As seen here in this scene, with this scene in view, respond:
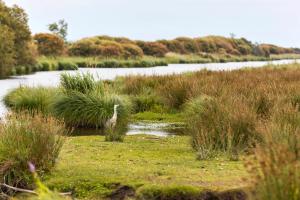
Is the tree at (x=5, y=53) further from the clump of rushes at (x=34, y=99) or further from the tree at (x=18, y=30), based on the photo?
the clump of rushes at (x=34, y=99)

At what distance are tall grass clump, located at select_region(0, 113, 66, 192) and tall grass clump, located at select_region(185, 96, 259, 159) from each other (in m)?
2.56

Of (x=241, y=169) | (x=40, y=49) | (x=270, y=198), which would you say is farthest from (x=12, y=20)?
(x=270, y=198)

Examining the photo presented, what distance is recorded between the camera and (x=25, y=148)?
32.0 feet

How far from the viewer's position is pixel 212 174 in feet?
31.4

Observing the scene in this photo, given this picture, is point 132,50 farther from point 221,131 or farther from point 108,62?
point 221,131

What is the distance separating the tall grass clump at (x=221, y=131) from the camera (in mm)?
11289

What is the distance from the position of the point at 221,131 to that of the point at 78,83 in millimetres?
8521

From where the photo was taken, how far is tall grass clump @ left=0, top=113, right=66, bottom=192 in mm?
9562

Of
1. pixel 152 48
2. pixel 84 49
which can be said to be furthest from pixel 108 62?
pixel 152 48

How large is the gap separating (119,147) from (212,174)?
3413mm

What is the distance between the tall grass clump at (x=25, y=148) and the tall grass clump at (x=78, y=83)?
9.10 m

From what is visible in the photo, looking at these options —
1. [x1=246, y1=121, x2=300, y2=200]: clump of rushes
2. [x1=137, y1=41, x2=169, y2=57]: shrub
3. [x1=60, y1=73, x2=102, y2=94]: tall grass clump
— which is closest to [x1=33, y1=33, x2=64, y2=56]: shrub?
[x1=137, y1=41, x2=169, y2=57]: shrub

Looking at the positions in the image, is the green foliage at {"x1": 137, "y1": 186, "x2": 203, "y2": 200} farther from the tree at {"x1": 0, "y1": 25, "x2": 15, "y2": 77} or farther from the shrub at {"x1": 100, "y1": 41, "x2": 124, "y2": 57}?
the shrub at {"x1": 100, "y1": 41, "x2": 124, "y2": 57}

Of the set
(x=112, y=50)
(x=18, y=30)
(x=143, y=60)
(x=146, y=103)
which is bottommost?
(x=143, y=60)
